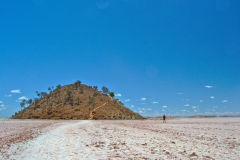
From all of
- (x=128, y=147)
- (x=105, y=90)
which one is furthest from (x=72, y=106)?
(x=128, y=147)

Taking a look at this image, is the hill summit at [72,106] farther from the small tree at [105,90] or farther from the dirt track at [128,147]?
the dirt track at [128,147]

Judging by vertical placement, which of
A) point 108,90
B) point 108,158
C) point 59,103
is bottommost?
point 108,158

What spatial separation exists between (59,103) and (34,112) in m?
14.4

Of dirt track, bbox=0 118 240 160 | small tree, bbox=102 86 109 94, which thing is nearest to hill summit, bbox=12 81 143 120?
small tree, bbox=102 86 109 94

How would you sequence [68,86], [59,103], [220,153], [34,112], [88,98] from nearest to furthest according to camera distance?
[220,153], [34,112], [59,103], [88,98], [68,86]

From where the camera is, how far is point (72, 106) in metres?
96.3

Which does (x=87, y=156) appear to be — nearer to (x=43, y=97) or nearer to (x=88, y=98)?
(x=88, y=98)

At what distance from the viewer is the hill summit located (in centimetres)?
8700

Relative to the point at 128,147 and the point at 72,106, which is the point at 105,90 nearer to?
the point at 72,106

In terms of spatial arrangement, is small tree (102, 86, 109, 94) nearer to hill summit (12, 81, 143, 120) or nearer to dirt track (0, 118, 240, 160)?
hill summit (12, 81, 143, 120)

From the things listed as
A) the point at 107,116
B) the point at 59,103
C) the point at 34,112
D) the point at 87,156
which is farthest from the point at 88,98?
the point at 87,156

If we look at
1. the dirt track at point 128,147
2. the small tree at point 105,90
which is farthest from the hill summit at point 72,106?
the dirt track at point 128,147

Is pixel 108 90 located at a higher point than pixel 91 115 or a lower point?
higher

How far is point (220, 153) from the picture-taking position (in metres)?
10.4
